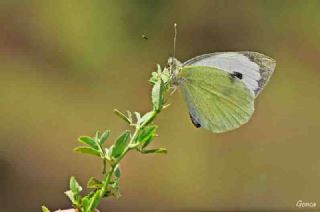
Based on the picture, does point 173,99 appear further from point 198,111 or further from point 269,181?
point 198,111

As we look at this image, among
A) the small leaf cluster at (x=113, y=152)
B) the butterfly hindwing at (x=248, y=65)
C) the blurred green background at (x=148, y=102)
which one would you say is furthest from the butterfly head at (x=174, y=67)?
the blurred green background at (x=148, y=102)

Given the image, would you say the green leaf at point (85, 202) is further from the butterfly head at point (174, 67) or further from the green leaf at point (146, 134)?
the butterfly head at point (174, 67)

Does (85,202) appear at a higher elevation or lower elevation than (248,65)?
lower

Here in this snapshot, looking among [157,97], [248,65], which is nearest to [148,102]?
[248,65]

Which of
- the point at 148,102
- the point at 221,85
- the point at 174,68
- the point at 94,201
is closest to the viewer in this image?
the point at 94,201

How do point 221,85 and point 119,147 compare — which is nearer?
point 119,147

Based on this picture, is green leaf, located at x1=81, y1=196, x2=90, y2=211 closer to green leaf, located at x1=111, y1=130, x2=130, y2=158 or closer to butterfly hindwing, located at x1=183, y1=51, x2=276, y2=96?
green leaf, located at x1=111, y1=130, x2=130, y2=158

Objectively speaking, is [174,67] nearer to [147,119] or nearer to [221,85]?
[221,85]
